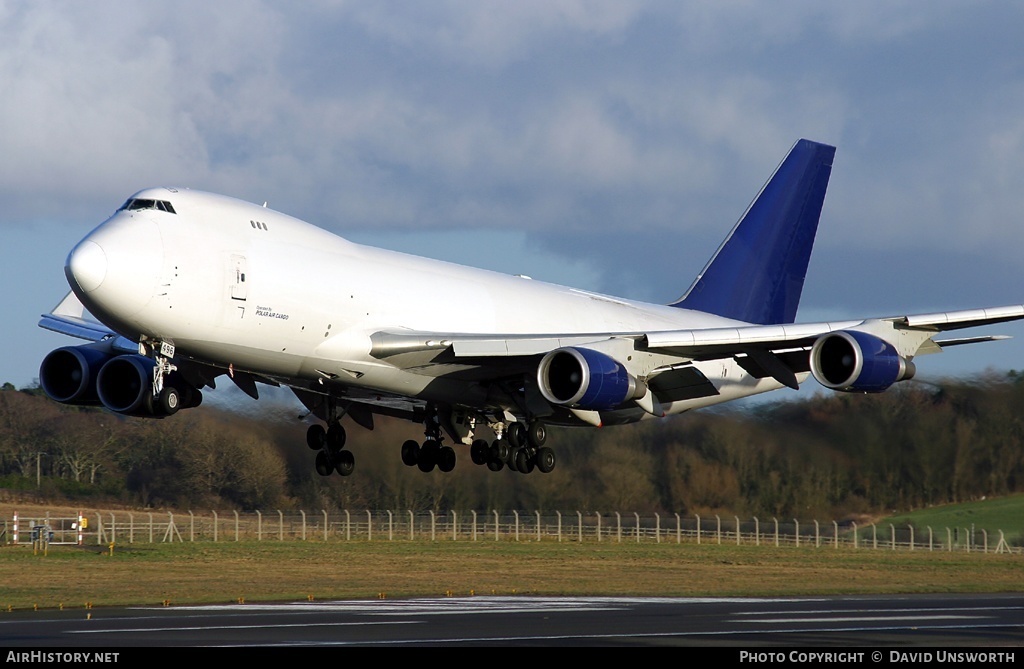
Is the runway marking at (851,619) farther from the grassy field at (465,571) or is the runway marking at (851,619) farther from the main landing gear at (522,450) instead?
the grassy field at (465,571)

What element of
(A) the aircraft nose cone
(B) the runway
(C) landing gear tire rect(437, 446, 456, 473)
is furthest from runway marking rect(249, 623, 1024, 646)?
(A) the aircraft nose cone

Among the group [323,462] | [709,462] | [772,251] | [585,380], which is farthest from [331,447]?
[709,462]

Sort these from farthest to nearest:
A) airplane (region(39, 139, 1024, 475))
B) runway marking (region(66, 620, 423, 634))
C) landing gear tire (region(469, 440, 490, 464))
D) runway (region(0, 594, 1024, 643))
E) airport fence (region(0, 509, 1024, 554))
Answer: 1. airport fence (region(0, 509, 1024, 554))
2. landing gear tire (region(469, 440, 490, 464))
3. runway marking (region(66, 620, 423, 634))
4. runway (region(0, 594, 1024, 643))
5. airplane (region(39, 139, 1024, 475))

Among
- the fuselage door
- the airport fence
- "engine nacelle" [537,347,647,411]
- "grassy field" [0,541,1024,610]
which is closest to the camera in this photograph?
the fuselage door

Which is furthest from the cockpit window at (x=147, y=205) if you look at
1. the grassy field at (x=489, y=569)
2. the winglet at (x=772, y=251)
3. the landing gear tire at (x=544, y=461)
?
the winglet at (x=772, y=251)

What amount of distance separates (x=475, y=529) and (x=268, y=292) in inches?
899

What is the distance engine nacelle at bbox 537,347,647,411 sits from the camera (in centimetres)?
2892

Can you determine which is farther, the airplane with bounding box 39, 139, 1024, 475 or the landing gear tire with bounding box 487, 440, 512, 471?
the landing gear tire with bounding box 487, 440, 512, 471

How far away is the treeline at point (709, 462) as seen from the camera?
42406 millimetres

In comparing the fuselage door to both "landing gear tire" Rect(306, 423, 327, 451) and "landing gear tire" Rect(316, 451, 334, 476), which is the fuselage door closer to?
"landing gear tire" Rect(306, 423, 327, 451)

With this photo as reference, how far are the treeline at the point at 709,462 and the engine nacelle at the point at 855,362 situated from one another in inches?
485

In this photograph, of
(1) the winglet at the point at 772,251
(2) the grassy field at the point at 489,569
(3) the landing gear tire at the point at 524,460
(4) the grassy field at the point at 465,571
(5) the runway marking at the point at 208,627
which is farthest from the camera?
(2) the grassy field at the point at 489,569

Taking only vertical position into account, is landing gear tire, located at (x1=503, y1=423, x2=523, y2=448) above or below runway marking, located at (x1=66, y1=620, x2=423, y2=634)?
above

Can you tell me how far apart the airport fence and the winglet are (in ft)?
29.1
